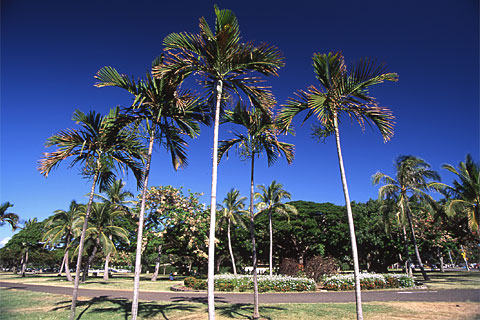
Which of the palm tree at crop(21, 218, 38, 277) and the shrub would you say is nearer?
the shrub

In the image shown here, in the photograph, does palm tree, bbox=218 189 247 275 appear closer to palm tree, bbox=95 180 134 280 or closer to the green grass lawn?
palm tree, bbox=95 180 134 280

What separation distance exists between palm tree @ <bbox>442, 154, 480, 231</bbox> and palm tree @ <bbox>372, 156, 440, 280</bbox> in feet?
12.4

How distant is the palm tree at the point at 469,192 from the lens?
57.3 ft

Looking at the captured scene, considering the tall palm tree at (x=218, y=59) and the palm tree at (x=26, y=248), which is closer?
the tall palm tree at (x=218, y=59)

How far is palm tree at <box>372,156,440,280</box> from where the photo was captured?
22500 mm

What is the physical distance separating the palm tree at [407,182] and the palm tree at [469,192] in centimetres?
379

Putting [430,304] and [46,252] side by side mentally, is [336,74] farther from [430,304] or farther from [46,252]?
[46,252]

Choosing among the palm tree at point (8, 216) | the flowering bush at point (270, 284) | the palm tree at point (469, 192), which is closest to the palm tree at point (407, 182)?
the palm tree at point (469, 192)

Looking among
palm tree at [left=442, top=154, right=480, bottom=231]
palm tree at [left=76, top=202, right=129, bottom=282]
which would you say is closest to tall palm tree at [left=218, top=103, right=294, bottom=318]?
palm tree at [left=442, top=154, right=480, bottom=231]

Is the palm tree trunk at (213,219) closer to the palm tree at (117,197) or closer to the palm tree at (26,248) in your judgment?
the palm tree at (117,197)

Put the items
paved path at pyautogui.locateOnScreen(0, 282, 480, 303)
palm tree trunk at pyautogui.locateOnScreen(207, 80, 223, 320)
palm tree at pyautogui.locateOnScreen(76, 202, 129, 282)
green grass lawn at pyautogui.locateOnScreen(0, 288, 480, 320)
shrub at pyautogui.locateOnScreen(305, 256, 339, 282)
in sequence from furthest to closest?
palm tree at pyautogui.locateOnScreen(76, 202, 129, 282), shrub at pyautogui.locateOnScreen(305, 256, 339, 282), paved path at pyautogui.locateOnScreen(0, 282, 480, 303), green grass lawn at pyautogui.locateOnScreen(0, 288, 480, 320), palm tree trunk at pyautogui.locateOnScreen(207, 80, 223, 320)

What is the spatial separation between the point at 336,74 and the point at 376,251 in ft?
117

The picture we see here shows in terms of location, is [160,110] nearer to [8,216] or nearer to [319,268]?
[319,268]

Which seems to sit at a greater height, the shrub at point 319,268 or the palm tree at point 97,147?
the palm tree at point 97,147
